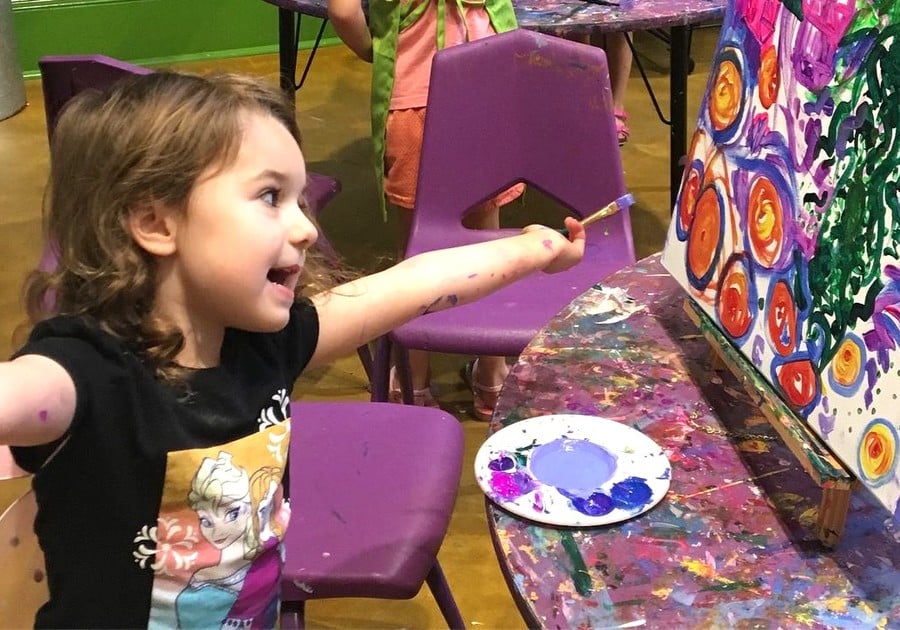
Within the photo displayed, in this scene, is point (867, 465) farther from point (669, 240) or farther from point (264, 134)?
point (264, 134)

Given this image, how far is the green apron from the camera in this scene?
2172 millimetres

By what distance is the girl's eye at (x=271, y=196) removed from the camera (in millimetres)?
934

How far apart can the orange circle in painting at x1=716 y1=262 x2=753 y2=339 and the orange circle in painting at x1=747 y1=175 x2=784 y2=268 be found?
3cm

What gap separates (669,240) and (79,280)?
2.15ft

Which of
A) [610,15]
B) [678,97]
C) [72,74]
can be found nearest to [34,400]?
[72,74]

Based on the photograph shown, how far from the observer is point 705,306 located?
1.14 m

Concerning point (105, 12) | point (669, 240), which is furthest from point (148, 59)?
point (669, 240)

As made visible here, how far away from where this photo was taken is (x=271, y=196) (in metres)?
0.94

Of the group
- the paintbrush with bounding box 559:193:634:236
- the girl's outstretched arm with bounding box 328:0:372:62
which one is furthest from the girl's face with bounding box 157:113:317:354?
the girl's outstretched arm with bounding box 328:0:372:62

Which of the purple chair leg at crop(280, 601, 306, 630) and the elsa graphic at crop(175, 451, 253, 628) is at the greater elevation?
the elsa graphic at crop(175, 451, 253, 628)

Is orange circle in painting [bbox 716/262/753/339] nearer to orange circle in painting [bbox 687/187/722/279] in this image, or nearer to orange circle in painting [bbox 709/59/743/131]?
orange circle in painting [bbox 687/187/722/279]

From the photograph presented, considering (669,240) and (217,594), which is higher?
(669,240)

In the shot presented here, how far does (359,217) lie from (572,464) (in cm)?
235

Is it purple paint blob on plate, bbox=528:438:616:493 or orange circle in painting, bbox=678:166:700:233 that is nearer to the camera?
purple paint blob on plate, bbox=528:438:616:493
